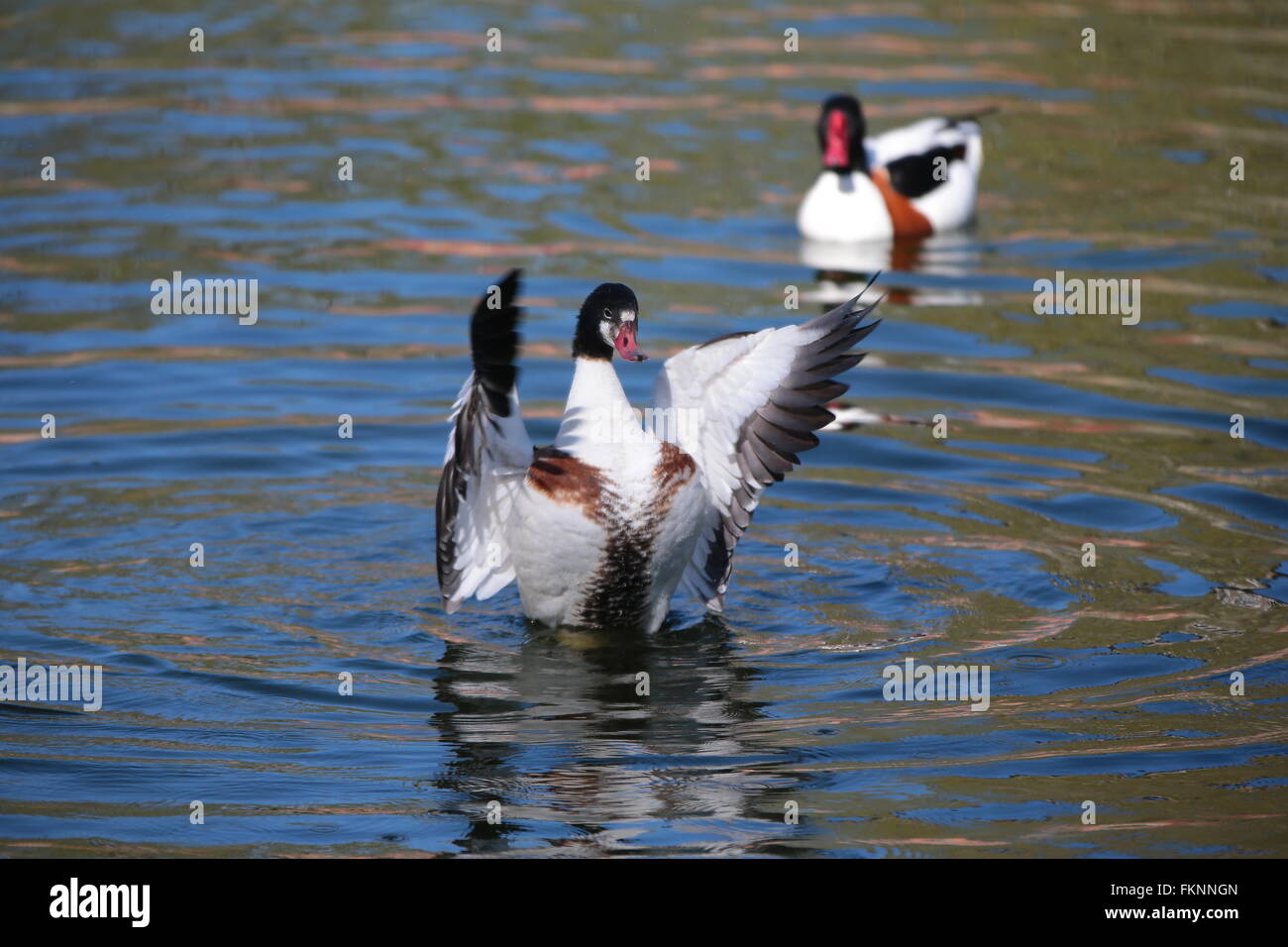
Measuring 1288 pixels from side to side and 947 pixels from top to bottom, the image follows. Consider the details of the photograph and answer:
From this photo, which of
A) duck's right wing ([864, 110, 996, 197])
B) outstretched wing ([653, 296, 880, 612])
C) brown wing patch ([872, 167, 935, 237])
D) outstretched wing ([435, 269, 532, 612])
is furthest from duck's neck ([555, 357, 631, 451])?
duck's right wing ([864, 110, 996, 197])

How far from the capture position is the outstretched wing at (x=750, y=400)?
7.95 meters

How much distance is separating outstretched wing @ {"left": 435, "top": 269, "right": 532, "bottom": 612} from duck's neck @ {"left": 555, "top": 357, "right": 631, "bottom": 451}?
0.21 m

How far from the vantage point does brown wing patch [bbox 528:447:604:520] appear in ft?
25.1

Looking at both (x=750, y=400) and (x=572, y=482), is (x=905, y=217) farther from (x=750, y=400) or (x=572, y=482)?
(x=572, y=482)

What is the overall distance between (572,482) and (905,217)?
8.37 meters

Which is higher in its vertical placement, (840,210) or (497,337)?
(840,210)

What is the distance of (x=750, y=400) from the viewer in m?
8.12

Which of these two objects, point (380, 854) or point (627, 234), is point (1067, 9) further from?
point (380, 854)

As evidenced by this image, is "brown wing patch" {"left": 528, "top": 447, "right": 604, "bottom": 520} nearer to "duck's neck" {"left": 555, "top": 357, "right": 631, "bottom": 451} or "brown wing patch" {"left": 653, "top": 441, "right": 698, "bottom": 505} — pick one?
"duck's neck" {"left": 555, "top": 357, "right": 631, "bottom": 451}

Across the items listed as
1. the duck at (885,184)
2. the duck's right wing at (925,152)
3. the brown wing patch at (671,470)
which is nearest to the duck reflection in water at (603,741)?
the brown wing patch at (671,470)

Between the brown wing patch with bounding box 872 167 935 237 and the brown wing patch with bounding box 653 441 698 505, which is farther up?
the brown wing patch with bounding box 872 167 935 237

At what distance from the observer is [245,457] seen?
404 inches

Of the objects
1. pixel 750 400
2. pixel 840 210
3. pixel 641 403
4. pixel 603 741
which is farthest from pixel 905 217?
pixel 603 741

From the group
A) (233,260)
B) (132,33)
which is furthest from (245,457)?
(132,33)
